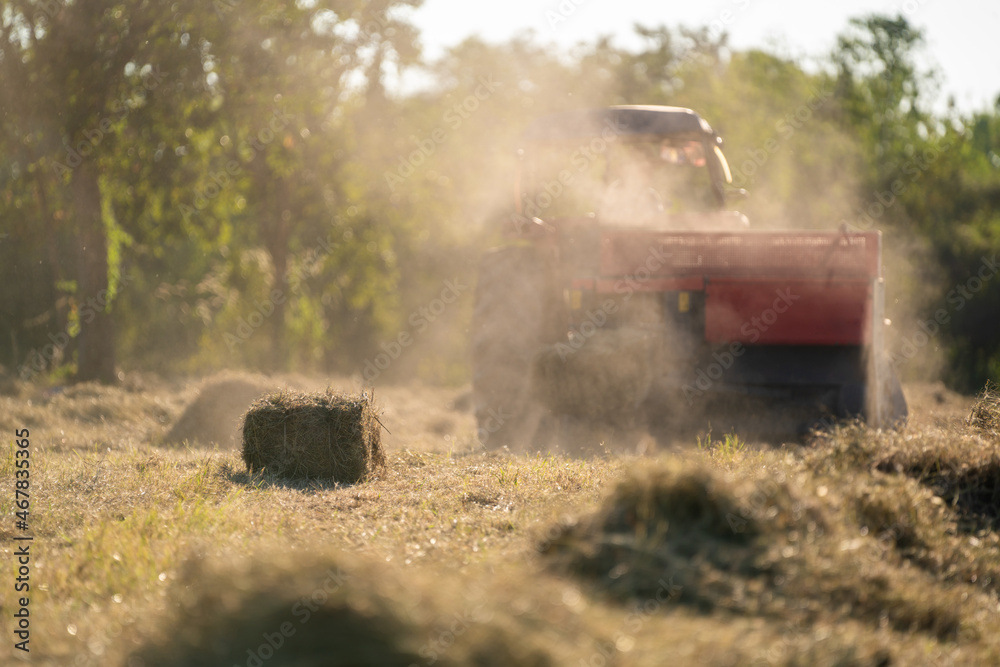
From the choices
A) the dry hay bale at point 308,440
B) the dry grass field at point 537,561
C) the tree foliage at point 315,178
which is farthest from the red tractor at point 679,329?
the tree foliage at point 315,178

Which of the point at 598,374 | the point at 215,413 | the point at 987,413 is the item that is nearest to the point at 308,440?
the point at 598,374

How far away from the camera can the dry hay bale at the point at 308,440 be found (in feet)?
20.2

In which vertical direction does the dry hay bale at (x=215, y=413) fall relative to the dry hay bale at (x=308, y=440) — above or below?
below

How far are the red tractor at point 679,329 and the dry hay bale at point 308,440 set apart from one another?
1.90 meters

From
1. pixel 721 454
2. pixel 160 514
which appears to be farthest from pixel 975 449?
pixel 160 514

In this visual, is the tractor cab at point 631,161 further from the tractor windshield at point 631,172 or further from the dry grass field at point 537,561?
the dry grass field at point 537,561

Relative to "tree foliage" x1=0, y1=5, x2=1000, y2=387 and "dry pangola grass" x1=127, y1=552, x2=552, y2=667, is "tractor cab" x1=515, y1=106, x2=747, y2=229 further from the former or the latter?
"dry pangola grass" x1=127, y1=552, x2=552, y2=667

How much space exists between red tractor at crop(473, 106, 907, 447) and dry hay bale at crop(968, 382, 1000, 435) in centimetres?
100

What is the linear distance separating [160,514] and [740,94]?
28.8 m

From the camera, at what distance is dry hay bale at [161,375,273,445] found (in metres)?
9.11

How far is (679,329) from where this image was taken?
25.5 ft

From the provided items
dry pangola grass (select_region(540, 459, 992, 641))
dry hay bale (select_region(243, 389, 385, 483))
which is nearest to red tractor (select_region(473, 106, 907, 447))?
dry hay bale (select_region(243, 389, 385, 483))

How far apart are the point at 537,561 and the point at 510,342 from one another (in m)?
5.18

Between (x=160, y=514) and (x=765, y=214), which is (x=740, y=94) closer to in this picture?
(x=765, y=214)
